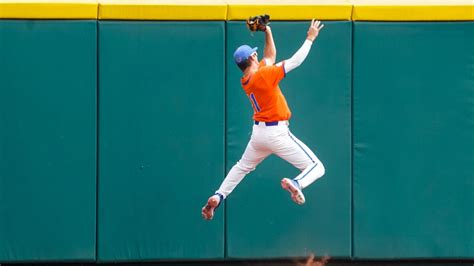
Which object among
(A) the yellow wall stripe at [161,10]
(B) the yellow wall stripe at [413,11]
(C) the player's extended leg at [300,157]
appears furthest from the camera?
(B) the yellow wall stripe at [413,11]

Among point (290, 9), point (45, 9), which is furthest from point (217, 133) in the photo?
point (45, 9)

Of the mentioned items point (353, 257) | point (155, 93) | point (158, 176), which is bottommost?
Answer: point (353, 257)

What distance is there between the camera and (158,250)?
11367 millimetres

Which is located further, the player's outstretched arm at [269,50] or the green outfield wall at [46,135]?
the green outfield wall at [46,135]

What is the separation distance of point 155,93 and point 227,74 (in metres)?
0.69

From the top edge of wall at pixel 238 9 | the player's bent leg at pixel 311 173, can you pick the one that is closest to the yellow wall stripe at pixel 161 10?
the top edge of wall at pixel 238 9

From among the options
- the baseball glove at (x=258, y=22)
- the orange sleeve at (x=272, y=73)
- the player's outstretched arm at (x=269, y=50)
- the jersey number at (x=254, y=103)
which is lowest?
the jersey number at (x=254, y=103)

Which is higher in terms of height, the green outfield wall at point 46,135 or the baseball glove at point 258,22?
the baseball glove at point 258,22

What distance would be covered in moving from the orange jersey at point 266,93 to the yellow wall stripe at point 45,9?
1692mm

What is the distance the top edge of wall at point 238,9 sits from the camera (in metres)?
11.0

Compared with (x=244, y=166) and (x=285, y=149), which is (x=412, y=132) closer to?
(x=285, y=149)

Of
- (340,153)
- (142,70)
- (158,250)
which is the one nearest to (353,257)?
(340,153)

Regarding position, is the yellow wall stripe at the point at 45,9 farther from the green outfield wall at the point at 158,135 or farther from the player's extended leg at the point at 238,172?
the player's extended leg at the point at 238,172

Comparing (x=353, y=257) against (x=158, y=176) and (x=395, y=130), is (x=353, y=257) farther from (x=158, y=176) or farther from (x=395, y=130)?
(x=158, y=176)
